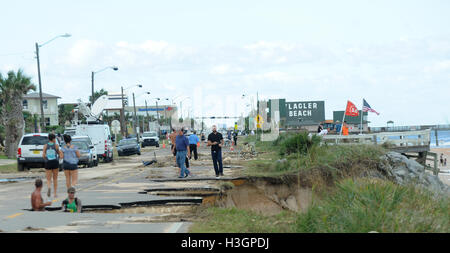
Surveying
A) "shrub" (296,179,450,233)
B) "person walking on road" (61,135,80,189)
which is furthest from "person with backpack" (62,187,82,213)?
"shrub" (296,179,450,233)

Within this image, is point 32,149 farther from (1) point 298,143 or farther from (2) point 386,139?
(2) point 386,139

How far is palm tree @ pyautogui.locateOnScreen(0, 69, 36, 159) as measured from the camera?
42.0 metres

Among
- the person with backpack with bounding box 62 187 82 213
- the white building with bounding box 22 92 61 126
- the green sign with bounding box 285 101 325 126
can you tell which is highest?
the white building with bounding box 22 92 61 126

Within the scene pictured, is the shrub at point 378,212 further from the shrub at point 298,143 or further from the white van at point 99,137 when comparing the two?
the white van at point 99,137

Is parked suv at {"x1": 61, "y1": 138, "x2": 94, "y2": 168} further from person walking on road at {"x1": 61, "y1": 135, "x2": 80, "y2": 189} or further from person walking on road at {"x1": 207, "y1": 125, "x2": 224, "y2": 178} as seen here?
person walking on road at {"x1": 61, "y1": 135, "x2": 80, "y2": 189}

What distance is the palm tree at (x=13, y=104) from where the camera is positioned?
138ft

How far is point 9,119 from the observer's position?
41844 mm

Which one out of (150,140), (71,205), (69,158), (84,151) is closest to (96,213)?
(71,205)

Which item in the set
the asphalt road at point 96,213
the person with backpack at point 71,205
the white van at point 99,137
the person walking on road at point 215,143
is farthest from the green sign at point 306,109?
the person with backpack at point 71,205

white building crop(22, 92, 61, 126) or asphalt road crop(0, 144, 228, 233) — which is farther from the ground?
white building crop(22, 92, 61, 126)

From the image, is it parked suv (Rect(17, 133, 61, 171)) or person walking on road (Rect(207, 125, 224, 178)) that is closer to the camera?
person walking on road (Rect(207, 125, 224, 178))

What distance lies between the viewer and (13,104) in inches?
1670

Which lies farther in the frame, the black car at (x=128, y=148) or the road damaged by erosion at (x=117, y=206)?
the black car at (x=128, y=148)
